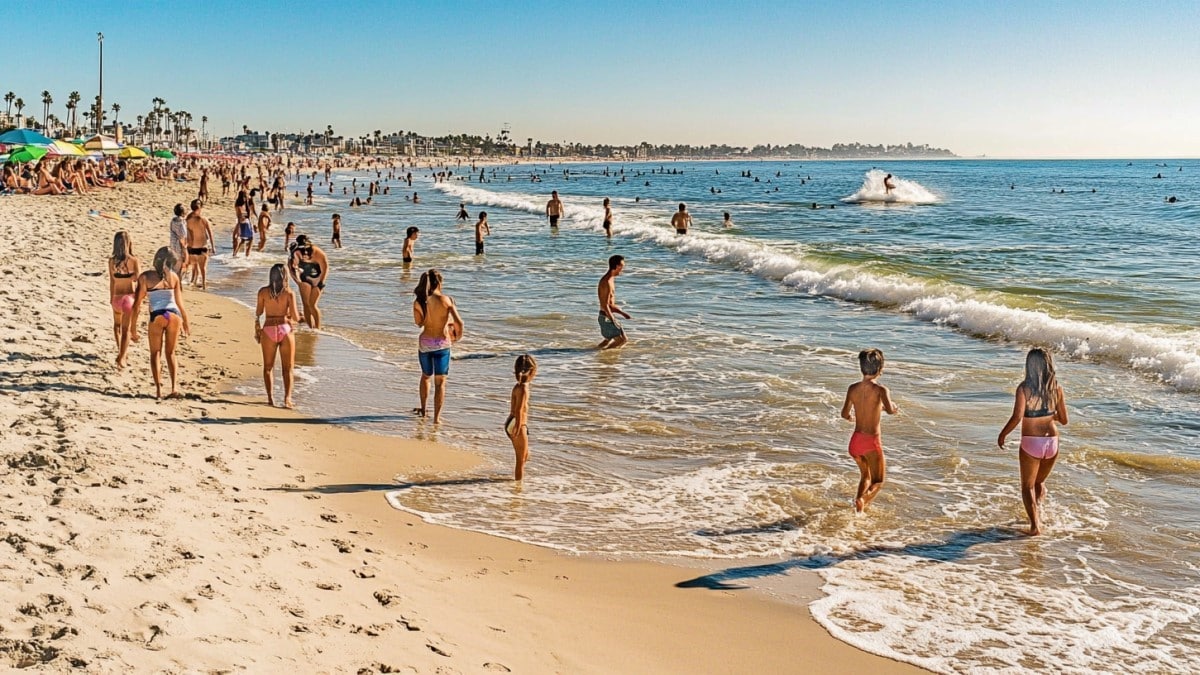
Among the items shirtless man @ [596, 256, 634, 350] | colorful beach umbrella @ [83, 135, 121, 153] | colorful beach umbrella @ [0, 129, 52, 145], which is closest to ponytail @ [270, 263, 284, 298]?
shirtless man @ [596, 256, 634, 350]

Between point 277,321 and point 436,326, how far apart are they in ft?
5.01

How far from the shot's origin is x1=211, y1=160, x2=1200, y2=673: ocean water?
5.83 m

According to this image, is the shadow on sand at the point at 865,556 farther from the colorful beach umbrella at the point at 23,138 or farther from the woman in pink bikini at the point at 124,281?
the colorful beach umbrella at the point at 23,138

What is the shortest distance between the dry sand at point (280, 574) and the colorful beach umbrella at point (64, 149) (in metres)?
31.6

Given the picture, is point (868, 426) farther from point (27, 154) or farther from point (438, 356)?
point (27, 154)

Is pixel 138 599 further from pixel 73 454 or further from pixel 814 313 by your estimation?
pixel 814 313

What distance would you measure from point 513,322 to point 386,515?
8.87 meters

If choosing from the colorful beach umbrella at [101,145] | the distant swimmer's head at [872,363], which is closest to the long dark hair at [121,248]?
the distant swimmer's head at [872,363]

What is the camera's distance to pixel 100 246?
20.1 m

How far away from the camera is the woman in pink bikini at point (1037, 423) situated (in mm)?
6848

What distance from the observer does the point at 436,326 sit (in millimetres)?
8984

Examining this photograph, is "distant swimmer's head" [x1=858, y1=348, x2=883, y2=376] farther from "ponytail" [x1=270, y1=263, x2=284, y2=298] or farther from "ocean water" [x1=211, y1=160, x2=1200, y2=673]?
"ponytail" [x1=270, y1=263, x2=284, y2=298]

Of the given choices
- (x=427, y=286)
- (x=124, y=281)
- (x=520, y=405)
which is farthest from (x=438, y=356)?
(x=124, y=281)

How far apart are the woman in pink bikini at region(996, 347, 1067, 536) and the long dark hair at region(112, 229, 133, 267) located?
8087mm
